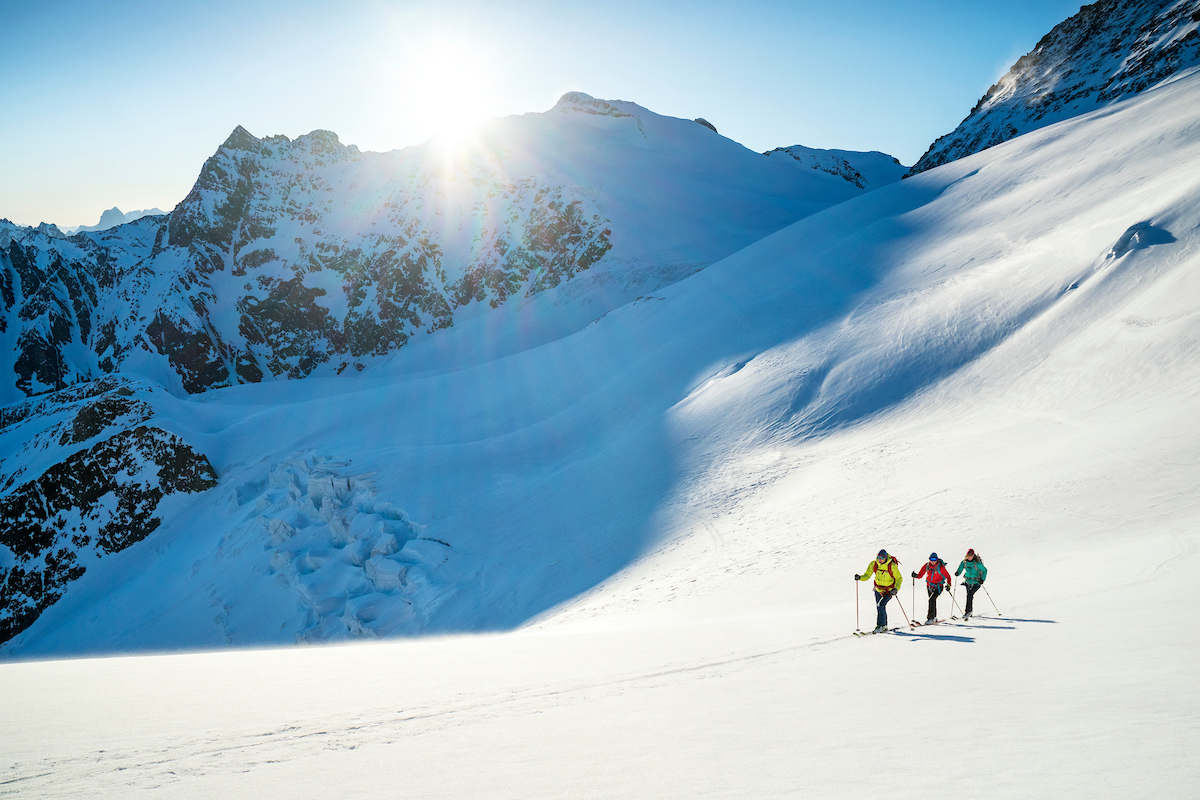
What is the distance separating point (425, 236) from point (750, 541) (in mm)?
86260

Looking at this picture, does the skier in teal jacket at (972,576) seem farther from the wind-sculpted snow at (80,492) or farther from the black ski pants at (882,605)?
the wind-sculpted snow at (80,492)

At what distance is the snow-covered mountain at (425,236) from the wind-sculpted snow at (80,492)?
40028mm

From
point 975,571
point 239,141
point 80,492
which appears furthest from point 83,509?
point 239,141

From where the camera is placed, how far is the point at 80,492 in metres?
41.7

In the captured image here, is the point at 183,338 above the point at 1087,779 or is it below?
above

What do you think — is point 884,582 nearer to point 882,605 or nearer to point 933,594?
point 882,605

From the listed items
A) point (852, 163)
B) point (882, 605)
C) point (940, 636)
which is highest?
point (852, 163)

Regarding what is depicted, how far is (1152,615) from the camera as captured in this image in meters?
7.88

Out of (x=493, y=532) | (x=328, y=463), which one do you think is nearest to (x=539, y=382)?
(x=328, y=463)

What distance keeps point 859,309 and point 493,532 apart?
23.1 metres

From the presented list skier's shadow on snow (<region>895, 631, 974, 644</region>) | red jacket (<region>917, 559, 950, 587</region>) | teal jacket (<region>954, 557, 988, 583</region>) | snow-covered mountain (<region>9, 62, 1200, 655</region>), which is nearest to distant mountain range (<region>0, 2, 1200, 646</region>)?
snow-covered mountain (<region>9, 62, 1200, 655</region>)

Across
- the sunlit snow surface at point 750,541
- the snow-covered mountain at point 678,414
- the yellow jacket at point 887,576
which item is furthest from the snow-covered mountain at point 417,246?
the yellow jacket at point 887,576

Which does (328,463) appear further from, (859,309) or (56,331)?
(56,331)

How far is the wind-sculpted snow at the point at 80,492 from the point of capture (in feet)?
127
